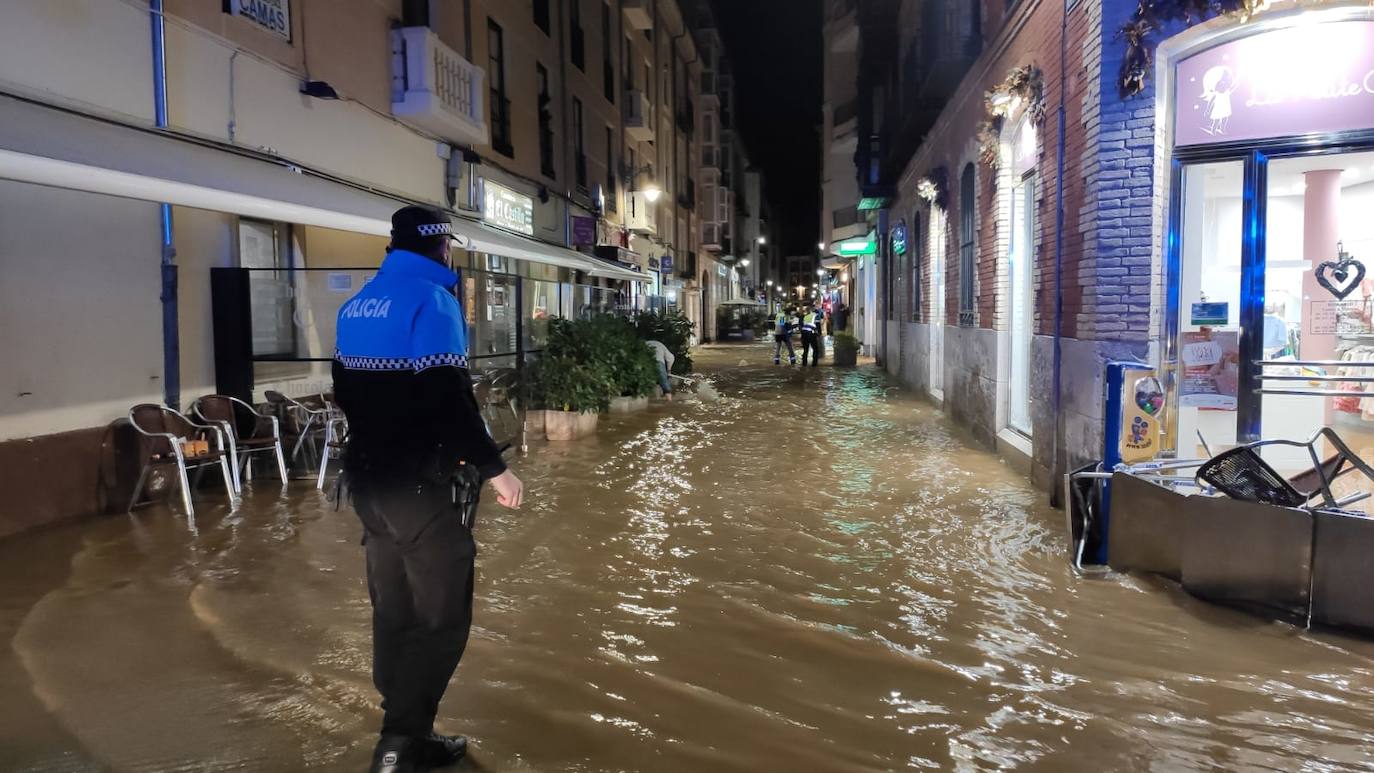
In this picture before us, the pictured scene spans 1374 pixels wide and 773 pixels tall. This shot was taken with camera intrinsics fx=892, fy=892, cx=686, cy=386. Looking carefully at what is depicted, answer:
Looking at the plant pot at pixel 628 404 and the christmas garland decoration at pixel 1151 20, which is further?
the plant pot at pixel 628 404

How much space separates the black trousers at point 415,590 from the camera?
9.75ft

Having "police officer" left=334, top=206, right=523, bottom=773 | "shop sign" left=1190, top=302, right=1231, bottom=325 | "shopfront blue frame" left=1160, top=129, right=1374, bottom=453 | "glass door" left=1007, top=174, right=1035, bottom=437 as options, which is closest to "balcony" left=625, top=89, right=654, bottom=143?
"glass door" left=1007, top=174, right=1035, bottom=437

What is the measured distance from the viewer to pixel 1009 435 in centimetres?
967

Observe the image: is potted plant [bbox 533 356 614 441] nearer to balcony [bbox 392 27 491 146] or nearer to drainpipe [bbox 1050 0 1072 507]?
balcony [bbox 392 27 491 146]

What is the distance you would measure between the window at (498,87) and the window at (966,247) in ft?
27.1

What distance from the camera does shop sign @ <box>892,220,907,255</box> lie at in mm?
18609

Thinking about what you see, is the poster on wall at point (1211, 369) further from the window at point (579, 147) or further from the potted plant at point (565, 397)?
the window at point (579, 147)

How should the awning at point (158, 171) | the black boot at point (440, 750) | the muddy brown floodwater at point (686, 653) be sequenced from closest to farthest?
the black boot at point (440, 750), the muddy brown floodwater at point (686, 653), the awning at point (158, 171)

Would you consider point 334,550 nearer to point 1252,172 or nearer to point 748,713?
point 748,713

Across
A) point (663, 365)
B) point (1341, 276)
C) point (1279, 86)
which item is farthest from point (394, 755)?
point (663, 365)

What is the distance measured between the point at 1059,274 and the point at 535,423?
636 cm

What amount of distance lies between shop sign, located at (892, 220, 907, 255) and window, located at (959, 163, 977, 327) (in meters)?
5.98

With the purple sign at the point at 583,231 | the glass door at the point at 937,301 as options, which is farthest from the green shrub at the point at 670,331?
the glass door at the point at 937,301

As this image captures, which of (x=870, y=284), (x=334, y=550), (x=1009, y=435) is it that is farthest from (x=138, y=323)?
(x=870, y=284)
